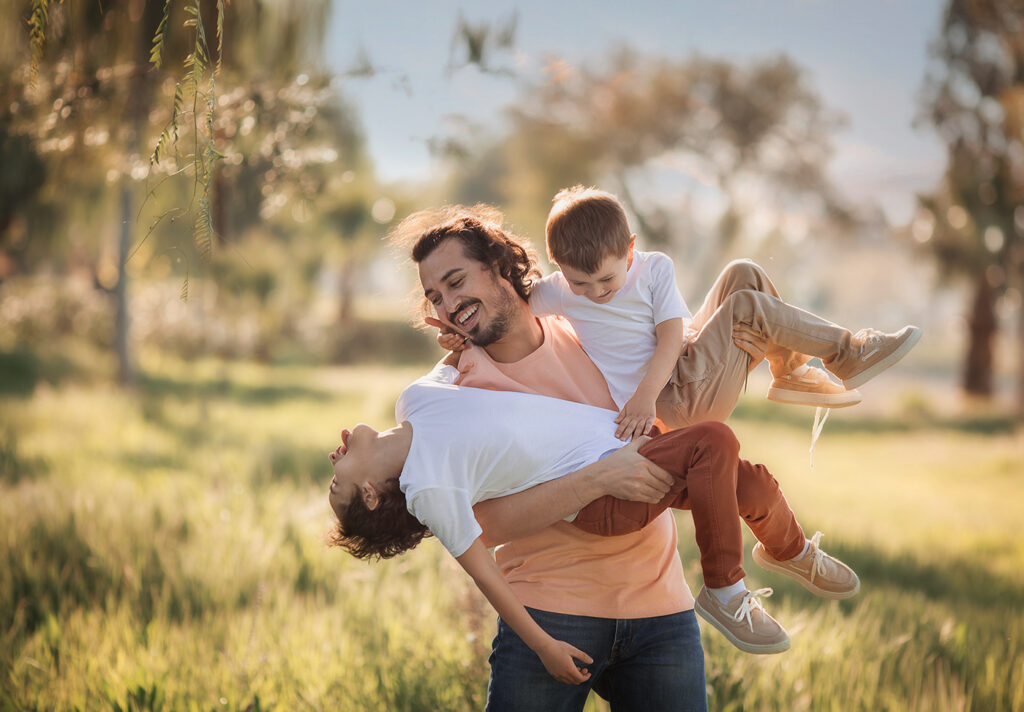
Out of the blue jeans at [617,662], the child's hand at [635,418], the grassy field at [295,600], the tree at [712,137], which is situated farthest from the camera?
the tree at [712,137]

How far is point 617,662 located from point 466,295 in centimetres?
122

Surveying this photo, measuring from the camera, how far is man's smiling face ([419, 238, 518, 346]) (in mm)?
2594

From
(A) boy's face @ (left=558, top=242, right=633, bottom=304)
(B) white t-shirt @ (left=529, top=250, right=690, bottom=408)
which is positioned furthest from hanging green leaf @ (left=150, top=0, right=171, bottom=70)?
(B) white t-shirt @ (left=529, top=250, right=690, bottom=408)

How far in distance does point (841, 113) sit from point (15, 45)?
19.4 m

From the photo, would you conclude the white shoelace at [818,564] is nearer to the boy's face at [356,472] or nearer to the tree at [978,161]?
the boy's face at [356,472]

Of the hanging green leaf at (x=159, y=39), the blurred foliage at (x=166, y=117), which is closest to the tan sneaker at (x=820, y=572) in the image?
the blurred foliage at (x=166, y=117)

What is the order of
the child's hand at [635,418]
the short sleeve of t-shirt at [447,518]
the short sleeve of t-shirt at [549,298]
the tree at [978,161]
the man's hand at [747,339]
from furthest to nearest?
1. the tree at [978,161]
2. the short sleeve of t-shirt at [549,298]
3. the man's hand at [747,339]
4. the child's hand at [635,418]
5. the short sleeve of t-shirt at [447,518]

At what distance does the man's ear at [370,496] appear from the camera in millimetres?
2285

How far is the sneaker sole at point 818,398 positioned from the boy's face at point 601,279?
26.2 inches

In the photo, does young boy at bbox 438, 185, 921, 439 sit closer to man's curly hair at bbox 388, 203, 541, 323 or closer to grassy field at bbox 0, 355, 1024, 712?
man's curly hair at bbox 388, 203, 541, 323

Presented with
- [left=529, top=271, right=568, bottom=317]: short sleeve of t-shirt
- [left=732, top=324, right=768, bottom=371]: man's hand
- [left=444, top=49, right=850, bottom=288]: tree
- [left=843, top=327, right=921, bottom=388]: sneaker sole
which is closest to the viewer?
[left=843, top=327, right=921, bottom=388]: sneaker sole

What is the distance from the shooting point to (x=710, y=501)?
2.16m

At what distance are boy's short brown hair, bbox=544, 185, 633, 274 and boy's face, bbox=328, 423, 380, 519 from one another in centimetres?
90

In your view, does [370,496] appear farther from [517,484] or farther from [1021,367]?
[1021,367]
